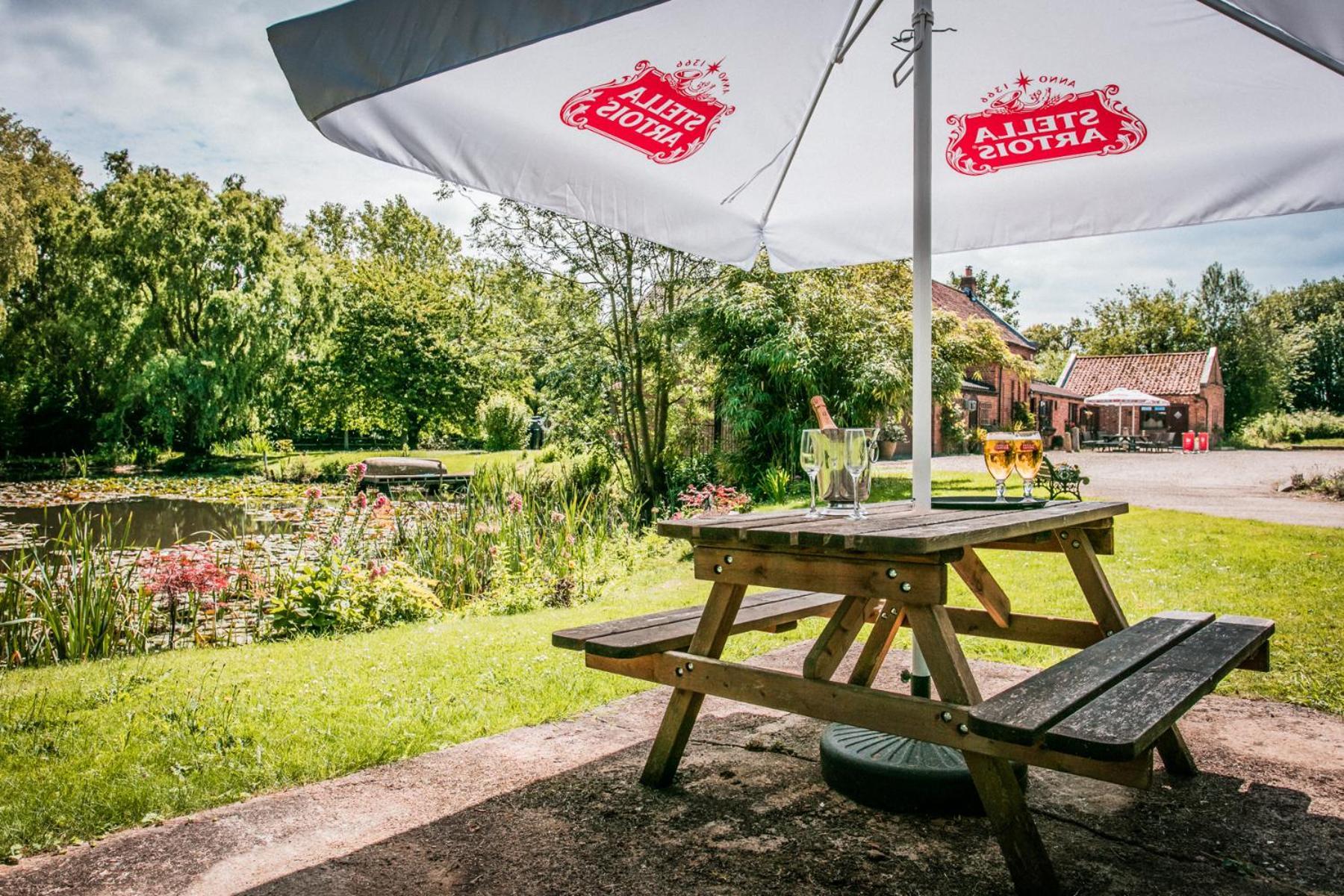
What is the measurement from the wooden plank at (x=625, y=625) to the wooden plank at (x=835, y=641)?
21 centimetres

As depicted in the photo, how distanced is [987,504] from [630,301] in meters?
11.4

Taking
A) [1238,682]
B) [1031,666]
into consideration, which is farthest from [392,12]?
[1238,682]

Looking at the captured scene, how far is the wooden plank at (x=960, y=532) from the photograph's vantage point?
183 cm

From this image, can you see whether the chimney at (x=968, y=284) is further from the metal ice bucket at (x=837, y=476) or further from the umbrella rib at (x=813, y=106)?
the metal ice bucket at (x=837, y=476)

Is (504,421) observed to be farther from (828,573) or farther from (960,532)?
(960,532)

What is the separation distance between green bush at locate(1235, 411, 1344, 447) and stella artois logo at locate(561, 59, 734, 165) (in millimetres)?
44935

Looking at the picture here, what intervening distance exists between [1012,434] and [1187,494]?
1291cm

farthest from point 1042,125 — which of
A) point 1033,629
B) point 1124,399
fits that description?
point 1124,399

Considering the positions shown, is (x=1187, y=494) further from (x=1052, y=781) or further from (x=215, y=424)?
(x=215, y=424)

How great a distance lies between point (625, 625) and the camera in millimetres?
2732

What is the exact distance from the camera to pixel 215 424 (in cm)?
2319

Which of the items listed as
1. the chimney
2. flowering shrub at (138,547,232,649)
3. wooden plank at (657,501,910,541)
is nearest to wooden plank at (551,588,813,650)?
wooden plank at (657,501,910,541)

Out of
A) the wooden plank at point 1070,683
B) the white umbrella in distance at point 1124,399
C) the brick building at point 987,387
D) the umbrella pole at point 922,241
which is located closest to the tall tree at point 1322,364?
the white umbrella in distance at point 1124,399

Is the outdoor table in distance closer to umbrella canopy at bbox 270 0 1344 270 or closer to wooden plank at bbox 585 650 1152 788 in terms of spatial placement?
umbrella canopy at bbox 270 0 1344 270
